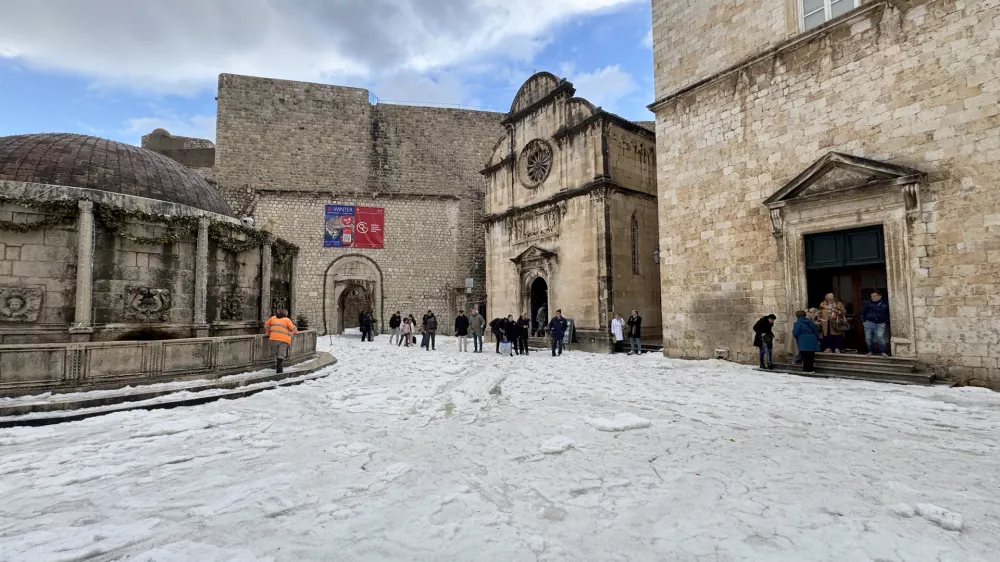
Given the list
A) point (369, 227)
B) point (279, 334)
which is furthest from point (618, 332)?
point (369, 227)

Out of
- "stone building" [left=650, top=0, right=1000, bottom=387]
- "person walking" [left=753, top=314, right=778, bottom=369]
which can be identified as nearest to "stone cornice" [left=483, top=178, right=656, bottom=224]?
"stone building" [left=650, top=0, right=1000, bottom=387]

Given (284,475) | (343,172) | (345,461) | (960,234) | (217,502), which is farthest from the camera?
(343,172)

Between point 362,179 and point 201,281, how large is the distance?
22.4 meters

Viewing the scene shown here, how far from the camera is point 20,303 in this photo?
699cm

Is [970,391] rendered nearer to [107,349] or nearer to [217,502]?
[217,502]

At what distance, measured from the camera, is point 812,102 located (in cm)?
1012

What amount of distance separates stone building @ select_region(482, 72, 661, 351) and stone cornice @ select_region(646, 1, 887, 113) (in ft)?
12.3

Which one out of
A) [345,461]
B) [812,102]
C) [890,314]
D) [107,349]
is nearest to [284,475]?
[345,461]

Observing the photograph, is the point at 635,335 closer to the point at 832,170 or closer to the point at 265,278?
the point at 832,170

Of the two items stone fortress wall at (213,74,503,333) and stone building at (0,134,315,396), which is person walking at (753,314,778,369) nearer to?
stone building at (0,134,315,396)

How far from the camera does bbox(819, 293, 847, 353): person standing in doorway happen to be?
994 cm

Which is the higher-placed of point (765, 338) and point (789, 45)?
point (789, 45)

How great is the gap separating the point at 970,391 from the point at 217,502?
34.6 feet

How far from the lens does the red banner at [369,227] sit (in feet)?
85.9
